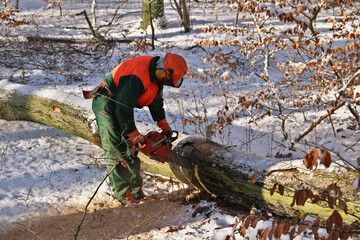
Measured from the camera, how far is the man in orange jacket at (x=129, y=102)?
343 cm

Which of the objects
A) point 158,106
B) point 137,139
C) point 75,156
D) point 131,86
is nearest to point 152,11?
point 75,156

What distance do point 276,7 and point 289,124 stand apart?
333 cm

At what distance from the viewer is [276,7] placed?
4.32m

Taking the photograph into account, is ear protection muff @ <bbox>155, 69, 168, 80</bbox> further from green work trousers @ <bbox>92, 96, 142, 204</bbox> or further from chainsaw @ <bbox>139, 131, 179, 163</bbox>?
chainsaw @ <bbox>139, 131, 179, 163</bbox>

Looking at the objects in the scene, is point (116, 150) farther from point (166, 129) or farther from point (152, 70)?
point (152, 70)

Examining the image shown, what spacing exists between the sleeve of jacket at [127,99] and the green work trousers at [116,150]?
0.49ft

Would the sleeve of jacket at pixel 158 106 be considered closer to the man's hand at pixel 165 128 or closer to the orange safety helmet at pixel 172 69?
the man's hand at pixel 165 128

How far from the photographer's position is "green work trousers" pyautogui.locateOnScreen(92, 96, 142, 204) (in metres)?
3.66

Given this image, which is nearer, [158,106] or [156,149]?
[156,149]

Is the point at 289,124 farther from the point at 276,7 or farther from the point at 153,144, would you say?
the point at 153,144

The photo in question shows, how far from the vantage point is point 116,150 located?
3754 millimetres

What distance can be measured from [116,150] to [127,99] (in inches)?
28.4

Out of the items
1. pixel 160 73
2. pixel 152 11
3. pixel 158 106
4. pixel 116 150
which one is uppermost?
pixel 152 11

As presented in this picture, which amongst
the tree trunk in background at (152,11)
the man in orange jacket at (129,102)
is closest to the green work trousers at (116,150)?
the man in orange jacket at (129,102)
